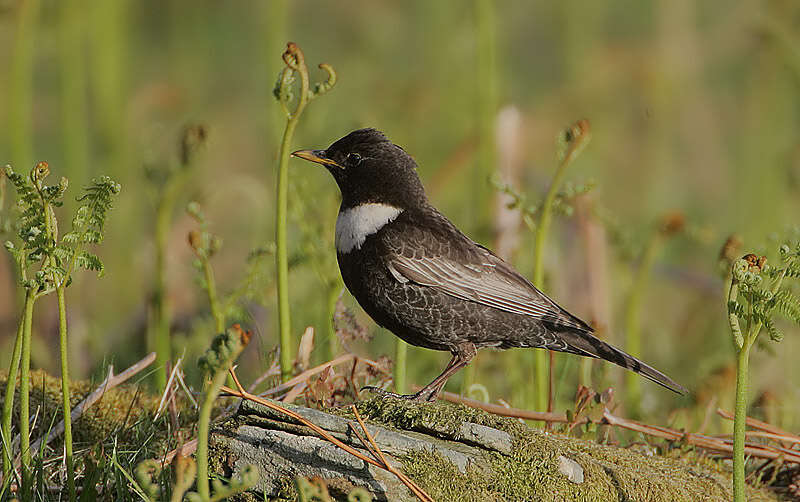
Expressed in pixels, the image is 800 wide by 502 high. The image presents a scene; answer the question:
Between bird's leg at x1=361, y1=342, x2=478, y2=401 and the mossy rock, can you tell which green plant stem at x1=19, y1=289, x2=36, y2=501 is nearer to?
the mossy rock

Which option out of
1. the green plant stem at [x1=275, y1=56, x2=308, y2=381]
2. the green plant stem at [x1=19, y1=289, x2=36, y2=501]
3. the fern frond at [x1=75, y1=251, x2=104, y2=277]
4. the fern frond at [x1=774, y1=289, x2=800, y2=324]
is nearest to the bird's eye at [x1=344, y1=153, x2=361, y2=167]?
the green plant stem at [x1=275, y1=56, x2=308, y2=381]

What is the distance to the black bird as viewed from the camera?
143 inches

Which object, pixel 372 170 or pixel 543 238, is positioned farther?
pixel 372 170

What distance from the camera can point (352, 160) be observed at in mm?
4055

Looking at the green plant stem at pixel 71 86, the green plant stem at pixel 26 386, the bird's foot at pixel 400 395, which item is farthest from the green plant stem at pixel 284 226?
the green plant stem at pixel 71 86

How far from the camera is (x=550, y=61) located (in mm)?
11398

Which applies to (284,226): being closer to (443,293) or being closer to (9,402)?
(443,293)

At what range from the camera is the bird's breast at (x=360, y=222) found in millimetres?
3756

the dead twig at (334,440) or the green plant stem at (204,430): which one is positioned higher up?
the green plant stem at (204,430)

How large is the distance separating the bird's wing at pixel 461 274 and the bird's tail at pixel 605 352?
0.18 feet

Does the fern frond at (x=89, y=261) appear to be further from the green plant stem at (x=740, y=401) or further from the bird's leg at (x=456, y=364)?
the green plant stem at (x=740, y=401)

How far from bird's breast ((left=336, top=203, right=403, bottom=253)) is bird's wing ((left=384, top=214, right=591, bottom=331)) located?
0.32 ft

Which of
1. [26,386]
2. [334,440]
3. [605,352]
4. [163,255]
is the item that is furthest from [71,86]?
[334,440]

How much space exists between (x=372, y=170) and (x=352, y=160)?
0.11m
